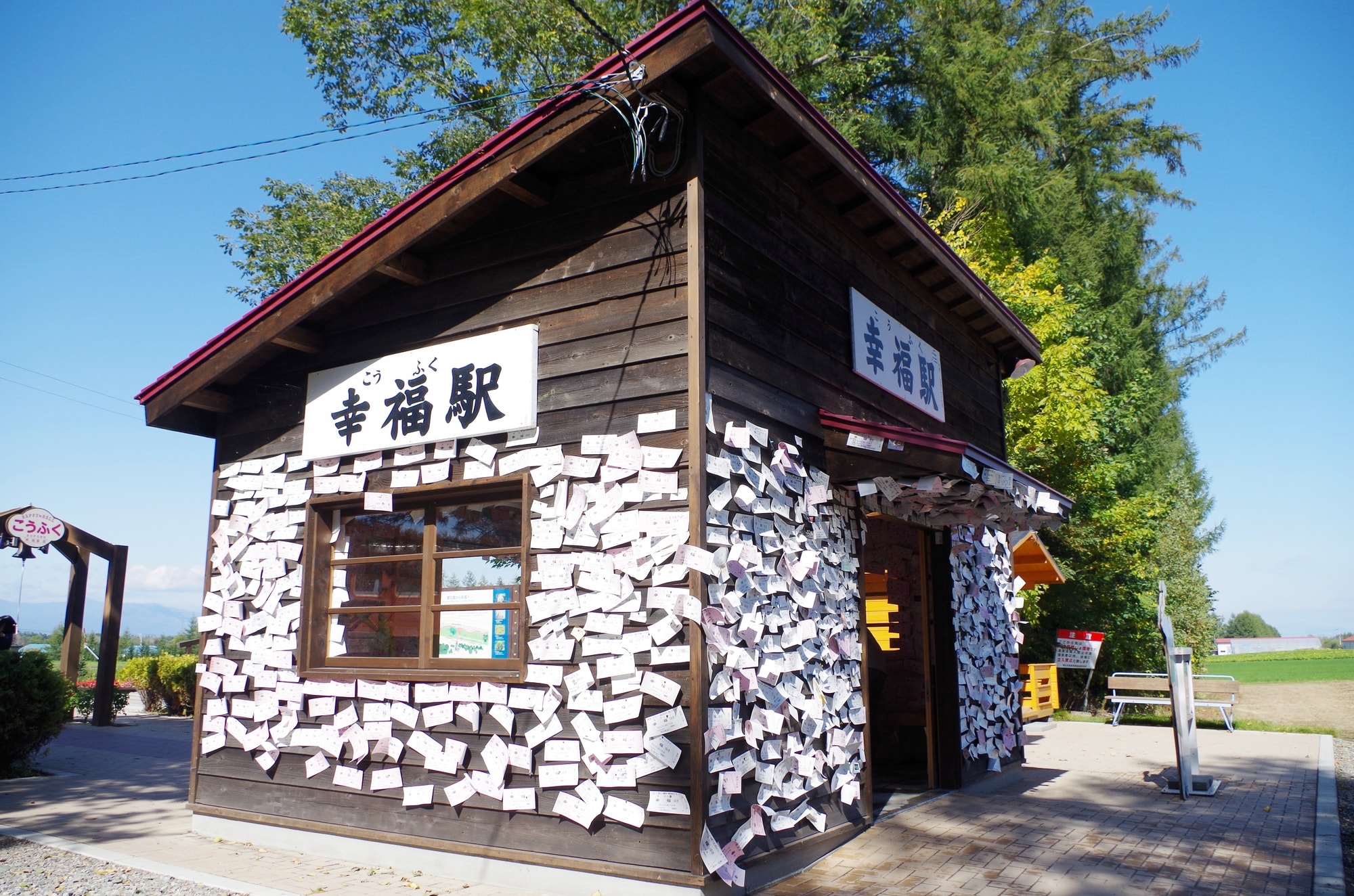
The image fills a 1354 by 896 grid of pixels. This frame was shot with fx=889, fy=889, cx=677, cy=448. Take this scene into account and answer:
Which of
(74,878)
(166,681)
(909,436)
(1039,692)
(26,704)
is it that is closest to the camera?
(74,878)

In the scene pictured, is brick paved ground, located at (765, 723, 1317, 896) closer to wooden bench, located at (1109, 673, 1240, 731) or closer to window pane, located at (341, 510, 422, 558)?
wooden bench, located at (1109, 673, 1240, 731)

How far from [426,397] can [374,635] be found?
68.6 inches

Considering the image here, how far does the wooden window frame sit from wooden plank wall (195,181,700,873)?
0.85ft

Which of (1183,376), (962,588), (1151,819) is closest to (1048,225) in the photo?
(1183,376)

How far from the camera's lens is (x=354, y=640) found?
641 cm

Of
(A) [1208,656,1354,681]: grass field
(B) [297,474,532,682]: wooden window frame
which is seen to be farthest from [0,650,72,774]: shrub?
(A) [1208,656,1354,681]: grass field

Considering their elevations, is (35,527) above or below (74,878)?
above

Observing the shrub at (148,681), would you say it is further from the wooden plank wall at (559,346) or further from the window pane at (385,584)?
the window pane at (385,584)

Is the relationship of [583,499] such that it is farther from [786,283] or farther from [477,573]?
[786,283]

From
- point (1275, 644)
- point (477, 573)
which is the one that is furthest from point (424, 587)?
point (1275, 644)

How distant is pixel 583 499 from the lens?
523 centimetres

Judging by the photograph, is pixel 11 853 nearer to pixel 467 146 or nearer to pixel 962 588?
pixel 962 588

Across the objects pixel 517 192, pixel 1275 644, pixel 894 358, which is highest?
pixel 517 192

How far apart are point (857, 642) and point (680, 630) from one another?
2.10 meters
